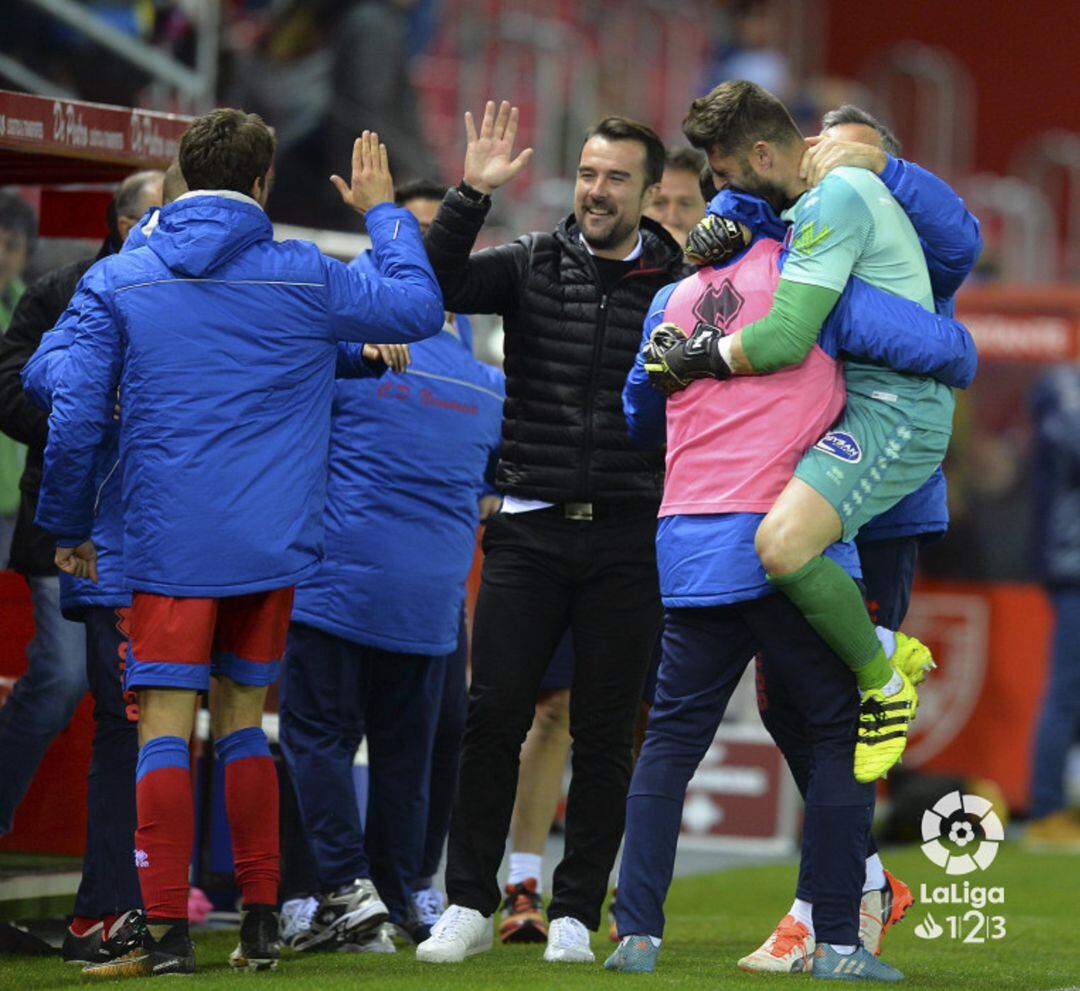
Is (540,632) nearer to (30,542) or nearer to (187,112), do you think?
(30,542)

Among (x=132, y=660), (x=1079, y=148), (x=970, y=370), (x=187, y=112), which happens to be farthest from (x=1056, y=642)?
(x=1079, y=148)

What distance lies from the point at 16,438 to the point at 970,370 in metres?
2.52

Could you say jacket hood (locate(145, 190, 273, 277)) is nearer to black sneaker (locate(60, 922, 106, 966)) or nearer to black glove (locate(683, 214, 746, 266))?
black glove (locate(683, 214, 746, 266))

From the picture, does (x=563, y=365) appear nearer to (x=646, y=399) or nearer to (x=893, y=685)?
(x=646, y=399)

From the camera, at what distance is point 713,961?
17.7 ft

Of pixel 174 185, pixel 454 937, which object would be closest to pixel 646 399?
pixel 174 185

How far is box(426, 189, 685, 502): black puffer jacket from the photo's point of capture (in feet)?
17.8

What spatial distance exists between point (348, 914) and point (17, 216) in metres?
2.62

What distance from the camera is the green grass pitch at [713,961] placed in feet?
A: 15.3

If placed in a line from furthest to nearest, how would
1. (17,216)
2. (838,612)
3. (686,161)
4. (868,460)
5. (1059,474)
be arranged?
1. (1059,474)
2. (17,216)
3. (686,161)
4. (868,460)
5. (838,612)

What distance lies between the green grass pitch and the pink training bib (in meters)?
1.08

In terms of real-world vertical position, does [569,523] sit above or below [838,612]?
above

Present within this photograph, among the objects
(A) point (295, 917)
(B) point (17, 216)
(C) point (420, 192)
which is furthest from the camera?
(B) point (17, 216)

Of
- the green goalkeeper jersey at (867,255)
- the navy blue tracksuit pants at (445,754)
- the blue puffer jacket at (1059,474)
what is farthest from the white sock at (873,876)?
the blue puffer jacket at (1059,474)
